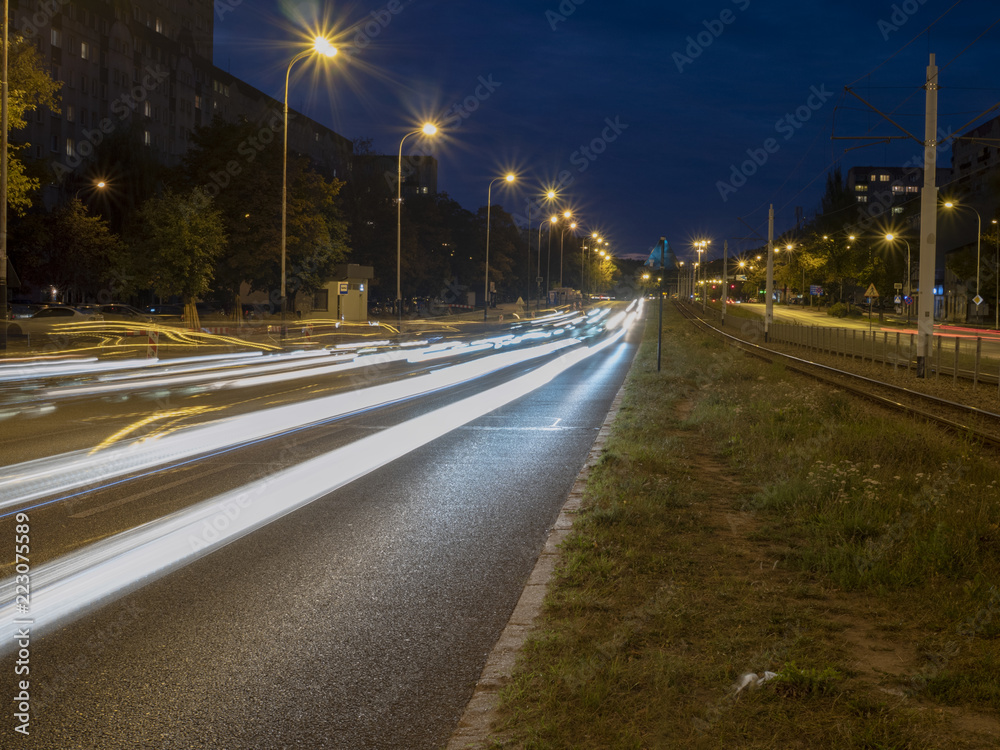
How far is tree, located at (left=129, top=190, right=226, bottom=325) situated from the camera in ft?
144

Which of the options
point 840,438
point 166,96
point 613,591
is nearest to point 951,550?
point 613,591

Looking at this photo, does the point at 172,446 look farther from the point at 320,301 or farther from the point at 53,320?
the point at 320,301

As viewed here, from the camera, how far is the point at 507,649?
4914 millimetres

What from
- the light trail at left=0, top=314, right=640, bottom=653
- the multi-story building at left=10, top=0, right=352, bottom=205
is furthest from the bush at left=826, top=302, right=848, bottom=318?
the light trail at left=0, top=314, right=640, bottom=653

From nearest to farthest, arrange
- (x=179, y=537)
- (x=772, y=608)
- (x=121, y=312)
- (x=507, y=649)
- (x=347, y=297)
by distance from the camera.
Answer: (x=507, y=649)
(x=772, y=608)
(x=179, y=537)
(x=121, y=312)
(x=347, y=297)

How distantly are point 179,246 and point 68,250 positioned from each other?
50.0 ft

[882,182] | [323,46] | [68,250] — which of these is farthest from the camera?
[882,182]

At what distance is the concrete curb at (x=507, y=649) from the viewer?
13.0 feet


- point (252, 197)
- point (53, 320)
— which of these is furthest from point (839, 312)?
point (53, 320)

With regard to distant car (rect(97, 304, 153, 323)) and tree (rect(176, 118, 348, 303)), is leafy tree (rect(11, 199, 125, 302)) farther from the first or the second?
tree (rect(176, 118, 348, 303))

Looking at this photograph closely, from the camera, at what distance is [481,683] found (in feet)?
14.7

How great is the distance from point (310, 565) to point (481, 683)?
8.68ft

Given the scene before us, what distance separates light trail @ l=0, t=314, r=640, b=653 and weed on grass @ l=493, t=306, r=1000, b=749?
2.92 metres

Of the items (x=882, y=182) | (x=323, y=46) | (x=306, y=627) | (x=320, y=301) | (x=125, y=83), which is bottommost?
(x=306, y=627)
